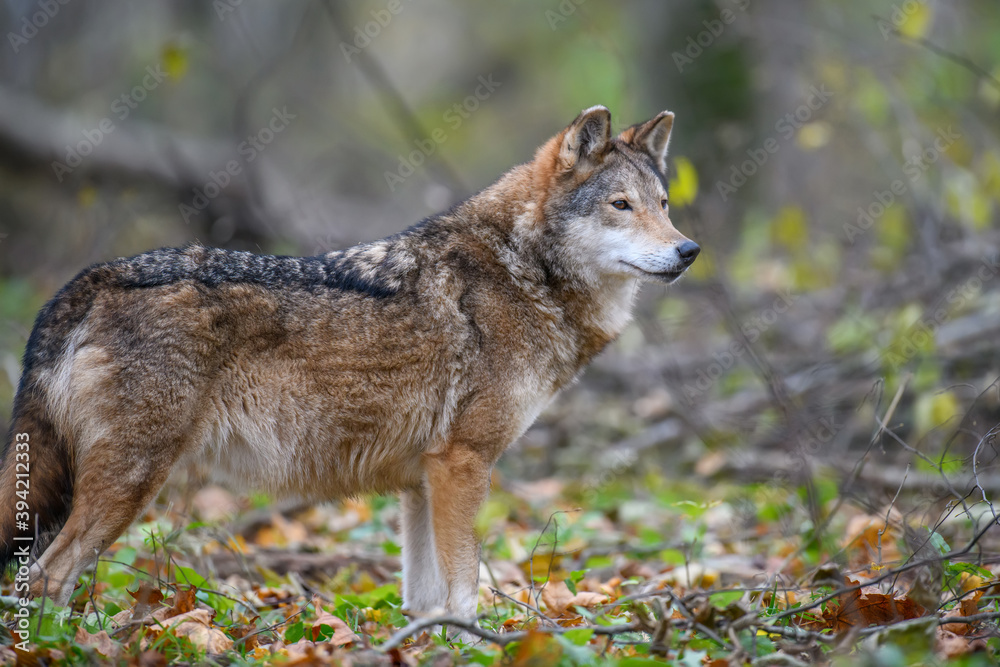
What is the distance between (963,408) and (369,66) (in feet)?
22.0

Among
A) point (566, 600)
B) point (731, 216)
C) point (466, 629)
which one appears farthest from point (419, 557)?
point (731, 216)

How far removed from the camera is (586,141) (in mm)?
5531

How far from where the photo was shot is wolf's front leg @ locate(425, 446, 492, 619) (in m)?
4.82

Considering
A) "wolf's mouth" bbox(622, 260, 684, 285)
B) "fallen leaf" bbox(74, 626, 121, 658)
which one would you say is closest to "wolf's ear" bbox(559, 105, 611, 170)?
"wolf's mouth" bbox(622, 260, 684, 285)

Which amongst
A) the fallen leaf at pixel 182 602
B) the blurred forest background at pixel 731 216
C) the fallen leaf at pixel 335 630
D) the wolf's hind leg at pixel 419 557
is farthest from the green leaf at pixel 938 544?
the fallen leaf at pixel 182 602

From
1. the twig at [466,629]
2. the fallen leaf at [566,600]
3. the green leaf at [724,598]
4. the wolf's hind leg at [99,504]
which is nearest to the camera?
the twig at [466,629]

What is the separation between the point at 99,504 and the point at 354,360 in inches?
60.3

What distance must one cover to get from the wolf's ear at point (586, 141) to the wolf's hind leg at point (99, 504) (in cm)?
303

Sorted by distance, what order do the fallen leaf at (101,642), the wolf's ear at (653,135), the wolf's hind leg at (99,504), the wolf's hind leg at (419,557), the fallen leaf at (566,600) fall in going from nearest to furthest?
the fallen leaf at (101,642) < the wolf's hind leg at (99,504) < the fallen leaf at (566,600) < the wolf's hind leg at (419,557) < the wolf's ear at (653,135)

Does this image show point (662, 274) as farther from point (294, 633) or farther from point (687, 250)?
point (294, 633)

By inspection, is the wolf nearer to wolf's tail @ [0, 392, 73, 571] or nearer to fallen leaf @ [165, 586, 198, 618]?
wolf's tail @ [0, 392, 73, 571]

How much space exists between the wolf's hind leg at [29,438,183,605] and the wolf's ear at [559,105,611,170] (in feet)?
9.95

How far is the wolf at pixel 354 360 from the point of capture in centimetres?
439

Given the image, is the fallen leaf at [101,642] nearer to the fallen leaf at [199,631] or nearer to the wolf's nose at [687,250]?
the fallen leaf at [199,631]
